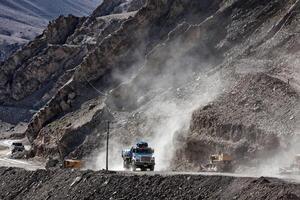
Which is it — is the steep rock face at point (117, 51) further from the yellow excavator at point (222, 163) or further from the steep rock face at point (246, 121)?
the yellow excavator at point (222, 163)

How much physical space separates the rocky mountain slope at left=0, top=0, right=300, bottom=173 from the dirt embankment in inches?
367

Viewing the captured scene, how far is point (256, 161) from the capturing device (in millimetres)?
36312

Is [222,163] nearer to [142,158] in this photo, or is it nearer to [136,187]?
[142,158]

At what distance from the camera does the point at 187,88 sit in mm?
52344

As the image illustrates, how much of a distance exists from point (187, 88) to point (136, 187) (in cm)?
2333

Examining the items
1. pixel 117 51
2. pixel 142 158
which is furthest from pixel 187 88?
pixel 117 51

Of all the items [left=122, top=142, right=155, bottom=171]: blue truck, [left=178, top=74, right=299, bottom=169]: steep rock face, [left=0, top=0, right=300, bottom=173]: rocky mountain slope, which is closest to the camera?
[left=178, top=74, right=299, bottom=169]: steep rock face

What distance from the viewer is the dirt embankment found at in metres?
24.1

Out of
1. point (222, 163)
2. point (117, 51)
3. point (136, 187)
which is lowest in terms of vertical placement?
point (136, 187)

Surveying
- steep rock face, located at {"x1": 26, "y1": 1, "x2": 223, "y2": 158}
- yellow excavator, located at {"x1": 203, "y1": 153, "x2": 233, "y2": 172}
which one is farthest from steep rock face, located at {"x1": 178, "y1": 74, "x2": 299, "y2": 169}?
steep rock face, located at {"x1": 26, "y1": 1, "x2": 223, "y2": 158}

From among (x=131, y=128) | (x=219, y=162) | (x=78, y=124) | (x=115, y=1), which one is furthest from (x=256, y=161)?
(x=115, y=1)

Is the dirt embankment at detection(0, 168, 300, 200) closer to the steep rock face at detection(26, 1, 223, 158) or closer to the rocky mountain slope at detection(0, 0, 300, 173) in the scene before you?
the rocky mountain slope at detection(0, 0, 300, 173)

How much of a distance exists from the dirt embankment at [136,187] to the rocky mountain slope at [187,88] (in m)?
9.33

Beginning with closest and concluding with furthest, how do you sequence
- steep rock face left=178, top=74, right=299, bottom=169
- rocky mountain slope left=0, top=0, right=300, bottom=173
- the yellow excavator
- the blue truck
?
1. the yellow excavator
2. steep rock face left=178, top=74, right=299, bottom=169
3. the blue truck
4. rocky mountain slope left=0, top=0, right=300, bottom=173
